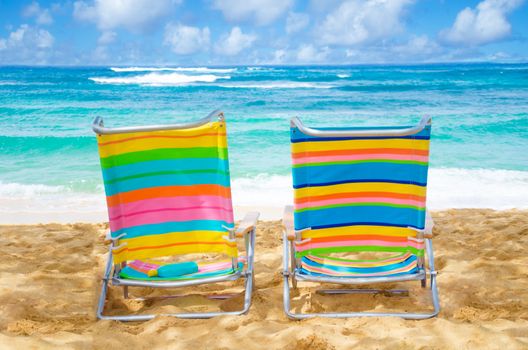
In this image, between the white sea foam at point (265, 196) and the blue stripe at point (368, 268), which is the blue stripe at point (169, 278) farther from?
the white sea foam at point (265, 196)

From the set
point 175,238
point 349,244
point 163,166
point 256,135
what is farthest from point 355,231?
point 256,135

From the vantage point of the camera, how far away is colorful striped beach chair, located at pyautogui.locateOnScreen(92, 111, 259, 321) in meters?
2.98

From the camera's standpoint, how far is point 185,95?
23.2m

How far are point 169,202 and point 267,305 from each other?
0.83 meters

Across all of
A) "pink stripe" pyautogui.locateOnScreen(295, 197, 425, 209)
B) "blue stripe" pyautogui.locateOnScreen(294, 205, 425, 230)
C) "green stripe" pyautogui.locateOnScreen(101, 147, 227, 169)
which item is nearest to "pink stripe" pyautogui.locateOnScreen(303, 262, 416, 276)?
"blue stripe" pyautogui.locateOnScreen(294, 205, 425, 230)

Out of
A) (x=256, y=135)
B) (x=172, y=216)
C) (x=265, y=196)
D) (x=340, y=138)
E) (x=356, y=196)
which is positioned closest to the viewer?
(x=340, y=138)

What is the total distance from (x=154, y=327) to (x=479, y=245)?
8.74 ft

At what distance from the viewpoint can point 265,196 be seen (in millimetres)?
7035

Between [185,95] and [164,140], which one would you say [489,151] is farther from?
[185,95]

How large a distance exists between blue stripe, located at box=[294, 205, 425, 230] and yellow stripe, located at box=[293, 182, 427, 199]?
0.10 m

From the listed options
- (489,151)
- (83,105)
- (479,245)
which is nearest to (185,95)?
(83,105)

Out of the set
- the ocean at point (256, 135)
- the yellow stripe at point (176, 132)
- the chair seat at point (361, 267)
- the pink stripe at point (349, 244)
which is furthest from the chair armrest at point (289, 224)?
the ocean at point (256, 135)

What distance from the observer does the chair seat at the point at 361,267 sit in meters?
2.96

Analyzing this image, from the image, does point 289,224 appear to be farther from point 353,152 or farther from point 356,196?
point 353,152
